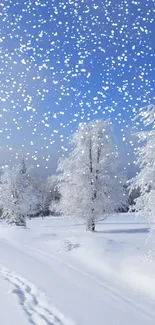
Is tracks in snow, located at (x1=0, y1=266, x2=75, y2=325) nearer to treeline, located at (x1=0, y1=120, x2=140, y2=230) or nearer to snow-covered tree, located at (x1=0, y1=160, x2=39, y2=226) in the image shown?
treeline, located at (x1=0, y1=120, x2=140, y2=230)

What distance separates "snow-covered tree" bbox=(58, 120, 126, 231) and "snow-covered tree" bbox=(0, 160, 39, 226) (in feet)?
51.2

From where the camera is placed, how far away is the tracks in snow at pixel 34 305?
9.30 m

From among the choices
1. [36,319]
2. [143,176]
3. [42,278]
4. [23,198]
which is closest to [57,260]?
[42,278]

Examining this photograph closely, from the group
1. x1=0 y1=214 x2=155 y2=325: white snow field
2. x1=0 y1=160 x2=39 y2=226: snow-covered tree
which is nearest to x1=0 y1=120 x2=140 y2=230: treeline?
x1=0 y1=214 x2=155 y2=325: white snow field

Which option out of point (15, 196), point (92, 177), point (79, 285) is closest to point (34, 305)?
point (79, 285)

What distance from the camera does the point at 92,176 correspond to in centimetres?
3266

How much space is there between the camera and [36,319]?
9.30m

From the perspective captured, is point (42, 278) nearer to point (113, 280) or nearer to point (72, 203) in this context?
point (113, 280)

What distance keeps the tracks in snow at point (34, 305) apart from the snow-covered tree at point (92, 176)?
16.9 m

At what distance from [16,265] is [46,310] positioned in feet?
30.6

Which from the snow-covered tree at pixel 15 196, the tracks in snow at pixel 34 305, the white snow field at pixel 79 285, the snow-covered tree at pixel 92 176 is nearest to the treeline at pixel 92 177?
the snow-covered tree at pixel 92 176

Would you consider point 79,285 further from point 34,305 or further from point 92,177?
point 92,177

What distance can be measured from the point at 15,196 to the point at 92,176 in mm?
18483

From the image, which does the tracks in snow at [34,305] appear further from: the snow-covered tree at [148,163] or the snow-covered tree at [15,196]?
the snow-covered tree at [15,196]
